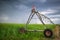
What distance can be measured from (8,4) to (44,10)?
1.55 ft

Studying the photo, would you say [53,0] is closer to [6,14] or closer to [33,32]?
[33,32]

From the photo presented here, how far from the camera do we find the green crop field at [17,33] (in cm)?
215

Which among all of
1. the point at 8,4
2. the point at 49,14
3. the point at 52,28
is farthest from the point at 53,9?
the point at 8,4

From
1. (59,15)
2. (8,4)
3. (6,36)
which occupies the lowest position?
(6,36)

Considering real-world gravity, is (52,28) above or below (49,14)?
below

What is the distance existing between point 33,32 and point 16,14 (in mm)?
320

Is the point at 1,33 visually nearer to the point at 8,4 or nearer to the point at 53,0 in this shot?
the point at 8,4

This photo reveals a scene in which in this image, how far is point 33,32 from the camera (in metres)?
2.16

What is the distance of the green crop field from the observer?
215cm

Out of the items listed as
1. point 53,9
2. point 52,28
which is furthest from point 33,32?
point 53,9

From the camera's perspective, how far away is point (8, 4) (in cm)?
222

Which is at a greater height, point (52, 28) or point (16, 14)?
point (16, 14)

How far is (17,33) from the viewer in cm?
219

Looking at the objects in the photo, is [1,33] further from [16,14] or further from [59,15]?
[59,15]
